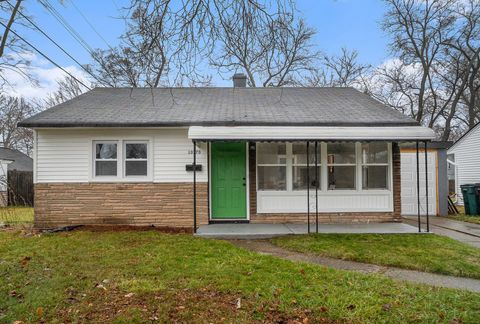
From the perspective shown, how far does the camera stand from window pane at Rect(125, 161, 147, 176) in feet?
31.8

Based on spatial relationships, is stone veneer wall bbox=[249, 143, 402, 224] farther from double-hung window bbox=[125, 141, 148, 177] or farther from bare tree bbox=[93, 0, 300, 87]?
bare tree bbox=[93, 0, 300, 87]

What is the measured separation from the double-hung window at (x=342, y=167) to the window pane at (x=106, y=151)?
6468mm

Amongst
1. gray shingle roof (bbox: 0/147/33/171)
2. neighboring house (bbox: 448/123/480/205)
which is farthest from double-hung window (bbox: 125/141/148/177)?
gray shingle roof (bbox: 0/147/33/171)

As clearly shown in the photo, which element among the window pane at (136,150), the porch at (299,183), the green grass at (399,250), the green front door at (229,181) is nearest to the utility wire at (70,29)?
the window pane at (136,150)

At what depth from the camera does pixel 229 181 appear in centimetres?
984

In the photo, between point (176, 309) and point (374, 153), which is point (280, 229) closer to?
point (374, 153)

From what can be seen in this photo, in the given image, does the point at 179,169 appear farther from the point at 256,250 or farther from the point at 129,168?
the point at 256,250

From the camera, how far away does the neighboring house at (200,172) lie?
948 cm

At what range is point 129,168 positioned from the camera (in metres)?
9.71

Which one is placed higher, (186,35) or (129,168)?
(186,35)

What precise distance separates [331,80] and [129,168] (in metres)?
18.8

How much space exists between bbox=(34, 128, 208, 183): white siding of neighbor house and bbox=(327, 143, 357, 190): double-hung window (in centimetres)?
382

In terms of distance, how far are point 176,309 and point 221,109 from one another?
25.1ft

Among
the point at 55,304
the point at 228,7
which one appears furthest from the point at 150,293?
the point at 228,7
